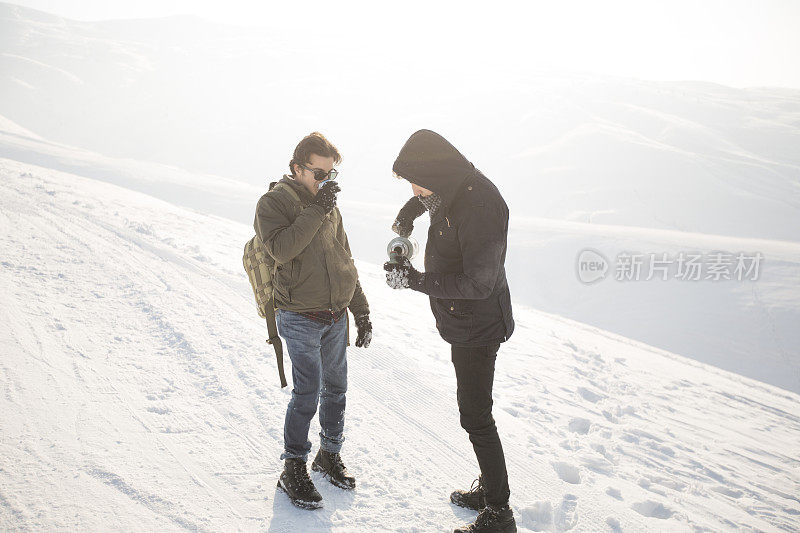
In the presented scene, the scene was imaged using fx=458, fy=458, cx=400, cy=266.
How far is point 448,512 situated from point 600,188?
25.6 m

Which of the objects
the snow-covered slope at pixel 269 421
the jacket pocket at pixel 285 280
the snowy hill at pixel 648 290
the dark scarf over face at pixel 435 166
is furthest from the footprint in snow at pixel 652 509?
the snowy hill at pixel 648 290

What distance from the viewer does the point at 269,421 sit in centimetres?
379

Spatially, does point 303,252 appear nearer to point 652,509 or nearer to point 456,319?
point 456,319

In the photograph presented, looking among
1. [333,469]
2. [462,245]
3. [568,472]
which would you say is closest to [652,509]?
[568,472]

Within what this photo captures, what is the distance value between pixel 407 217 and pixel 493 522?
196 centimetres

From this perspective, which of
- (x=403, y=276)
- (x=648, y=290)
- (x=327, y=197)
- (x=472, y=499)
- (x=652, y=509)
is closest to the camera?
(x=403, y=276)

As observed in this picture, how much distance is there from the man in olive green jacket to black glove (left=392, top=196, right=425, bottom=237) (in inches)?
16.7

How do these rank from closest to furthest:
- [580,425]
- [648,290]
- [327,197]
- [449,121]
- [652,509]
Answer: [327,197] → [652,509] → [580,425] → [648,290] → [449,121]

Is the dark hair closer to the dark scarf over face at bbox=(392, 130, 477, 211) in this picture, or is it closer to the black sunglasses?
the black sunglasses

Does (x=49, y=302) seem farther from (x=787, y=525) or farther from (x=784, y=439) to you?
(x=784, y=439)

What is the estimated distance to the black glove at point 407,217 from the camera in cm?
294

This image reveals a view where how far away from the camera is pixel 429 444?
388 centimetres

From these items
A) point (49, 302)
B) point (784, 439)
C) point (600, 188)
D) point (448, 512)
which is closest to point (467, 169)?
point (448, 512)

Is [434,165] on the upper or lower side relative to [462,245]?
upper
